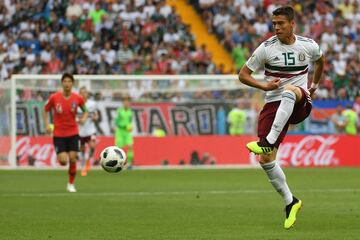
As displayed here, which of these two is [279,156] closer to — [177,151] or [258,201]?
[177,151]

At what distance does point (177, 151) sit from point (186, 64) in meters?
4.94

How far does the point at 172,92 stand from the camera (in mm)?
31375

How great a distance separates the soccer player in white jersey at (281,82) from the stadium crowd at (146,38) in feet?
63.7

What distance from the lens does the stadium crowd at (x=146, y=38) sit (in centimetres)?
3244

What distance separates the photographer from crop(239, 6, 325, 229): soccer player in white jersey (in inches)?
456

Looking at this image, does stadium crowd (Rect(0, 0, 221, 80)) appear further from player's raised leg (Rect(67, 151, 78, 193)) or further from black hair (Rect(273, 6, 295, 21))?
black hair (Rect(273, 6, 295, 21))

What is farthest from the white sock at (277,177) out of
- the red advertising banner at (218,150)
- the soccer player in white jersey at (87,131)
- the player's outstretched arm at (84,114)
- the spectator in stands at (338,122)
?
the spectator in stands at (338,122)

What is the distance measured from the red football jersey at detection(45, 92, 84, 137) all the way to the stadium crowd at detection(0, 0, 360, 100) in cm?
1147

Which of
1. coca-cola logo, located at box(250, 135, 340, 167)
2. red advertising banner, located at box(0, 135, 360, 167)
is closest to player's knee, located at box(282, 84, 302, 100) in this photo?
red advertising banner, located at box(0, 135, 360, 167)

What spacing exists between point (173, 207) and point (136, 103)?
53.0 ft

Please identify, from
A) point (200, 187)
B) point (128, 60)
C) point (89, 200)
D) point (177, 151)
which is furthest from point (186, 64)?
point (89, 200)

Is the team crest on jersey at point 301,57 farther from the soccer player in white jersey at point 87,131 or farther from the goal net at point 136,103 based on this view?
the goal net at point 136,103

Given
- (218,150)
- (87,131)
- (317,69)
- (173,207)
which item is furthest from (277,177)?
(218,150)

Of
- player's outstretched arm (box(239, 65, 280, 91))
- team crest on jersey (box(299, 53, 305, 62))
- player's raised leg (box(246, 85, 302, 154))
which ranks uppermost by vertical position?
team crest on jersey (box(299, 53, 305, 62))
